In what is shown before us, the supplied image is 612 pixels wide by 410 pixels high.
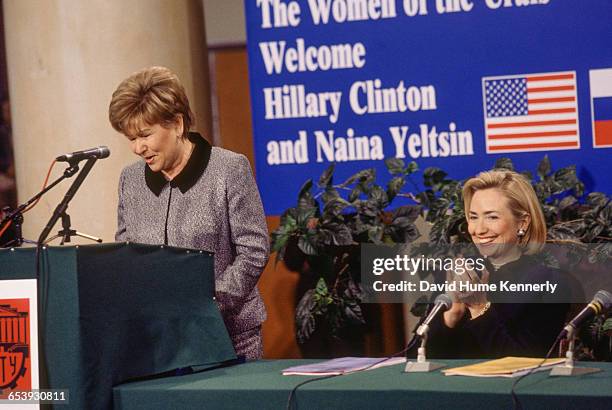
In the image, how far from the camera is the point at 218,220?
3.36m

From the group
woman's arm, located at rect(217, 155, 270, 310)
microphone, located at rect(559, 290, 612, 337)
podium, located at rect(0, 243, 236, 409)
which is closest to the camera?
microphone, located at rect(559, 290, 612, 337)

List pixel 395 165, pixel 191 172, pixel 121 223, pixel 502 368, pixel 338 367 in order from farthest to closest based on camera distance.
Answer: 1. pixel 395 165
2. pixel 121 223
3. pixel 191 172
4. pixel 338 367
5. pixel 502 368

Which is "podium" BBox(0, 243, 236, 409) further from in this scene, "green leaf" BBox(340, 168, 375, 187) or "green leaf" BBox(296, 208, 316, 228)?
"green leaf" BBox(340, 168, 375, 187)

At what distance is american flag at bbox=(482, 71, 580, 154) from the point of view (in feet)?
15.8

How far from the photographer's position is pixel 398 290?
195 inches

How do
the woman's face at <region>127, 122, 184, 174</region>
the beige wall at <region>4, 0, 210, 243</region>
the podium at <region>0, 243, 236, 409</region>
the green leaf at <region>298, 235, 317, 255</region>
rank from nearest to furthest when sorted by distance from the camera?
the podium at <region>0, 243, 236, 409</region> < the woman's face at <region>127, 122, 184, 174</region> < the green leaf at <region>298, 235, 317, 255</region> < the beige wall at <region>4, 0, 210, 243</region>

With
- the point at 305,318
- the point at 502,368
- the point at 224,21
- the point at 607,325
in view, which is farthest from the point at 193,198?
the point at 224,21

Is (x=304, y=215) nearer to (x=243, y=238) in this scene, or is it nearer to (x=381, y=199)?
(x=381, y=199)

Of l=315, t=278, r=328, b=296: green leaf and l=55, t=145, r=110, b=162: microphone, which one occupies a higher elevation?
l=55, t=145, r=110, b=162: microphone

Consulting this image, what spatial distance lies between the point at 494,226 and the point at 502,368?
124cm

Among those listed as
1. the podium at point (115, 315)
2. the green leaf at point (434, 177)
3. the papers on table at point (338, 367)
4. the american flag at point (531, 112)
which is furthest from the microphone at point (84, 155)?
the american flag at point (531, 112)

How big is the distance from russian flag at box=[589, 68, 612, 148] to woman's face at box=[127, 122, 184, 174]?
7.09 ft

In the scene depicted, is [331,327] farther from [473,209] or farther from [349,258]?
[473,209]

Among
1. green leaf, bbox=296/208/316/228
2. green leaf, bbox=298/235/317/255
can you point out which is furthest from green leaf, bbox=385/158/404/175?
green leaf, bbox=298/235/317/255
